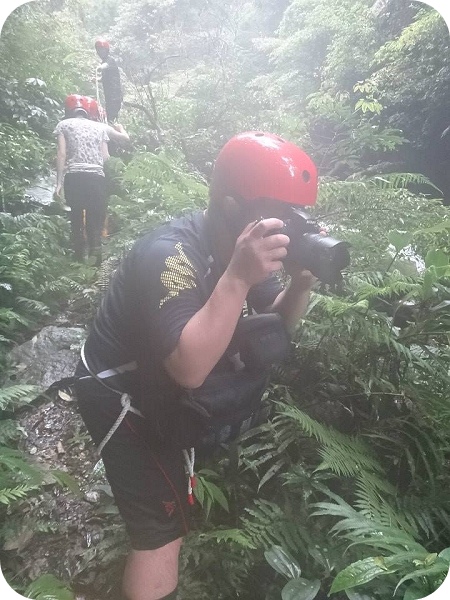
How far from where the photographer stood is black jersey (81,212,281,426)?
3.00 ft

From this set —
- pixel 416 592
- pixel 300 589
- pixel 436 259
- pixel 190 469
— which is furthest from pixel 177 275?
pixel 416 592

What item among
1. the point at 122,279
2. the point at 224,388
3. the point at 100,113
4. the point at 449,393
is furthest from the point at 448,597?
the point at 100,113

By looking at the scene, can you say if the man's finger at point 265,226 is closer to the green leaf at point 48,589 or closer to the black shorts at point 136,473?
the black shorts at point 136,473

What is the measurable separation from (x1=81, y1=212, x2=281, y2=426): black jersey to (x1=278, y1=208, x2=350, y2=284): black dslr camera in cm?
8

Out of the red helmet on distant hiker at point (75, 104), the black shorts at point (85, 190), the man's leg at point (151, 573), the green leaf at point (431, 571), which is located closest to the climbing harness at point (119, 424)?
the man's leg at point (151, 573)

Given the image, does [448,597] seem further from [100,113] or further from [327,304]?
[100,113]

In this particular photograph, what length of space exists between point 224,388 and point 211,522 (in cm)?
33

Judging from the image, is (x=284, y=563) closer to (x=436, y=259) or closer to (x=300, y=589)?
(x=300, y=589)

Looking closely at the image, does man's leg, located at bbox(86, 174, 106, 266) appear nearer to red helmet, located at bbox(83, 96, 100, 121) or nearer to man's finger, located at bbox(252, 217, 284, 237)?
red helmet, located at bbox(83, 96, 100, 121)

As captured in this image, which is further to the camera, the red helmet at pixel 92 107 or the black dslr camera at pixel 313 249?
the red helmet at pixel 92 107

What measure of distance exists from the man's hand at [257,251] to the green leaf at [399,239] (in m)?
0.32

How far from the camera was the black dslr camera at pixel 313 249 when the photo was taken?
3.00 ft

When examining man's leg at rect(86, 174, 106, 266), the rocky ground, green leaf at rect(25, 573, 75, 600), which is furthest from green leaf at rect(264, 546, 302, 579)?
man's leg at rect(86, 174, 106, 266)

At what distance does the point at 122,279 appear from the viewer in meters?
1.03
